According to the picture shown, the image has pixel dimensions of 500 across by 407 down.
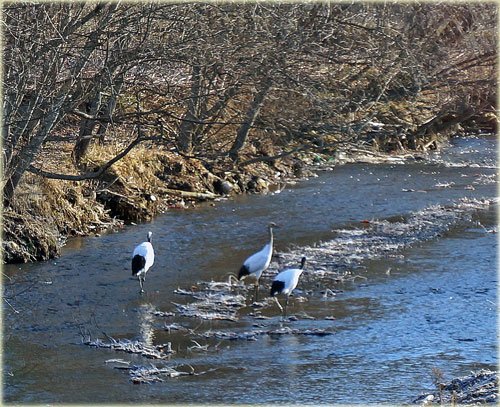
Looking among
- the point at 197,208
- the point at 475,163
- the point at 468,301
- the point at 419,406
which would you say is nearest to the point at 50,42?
the point at 419,406

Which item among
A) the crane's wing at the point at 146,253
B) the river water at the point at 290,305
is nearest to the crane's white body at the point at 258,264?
the river water at the point at 290,305

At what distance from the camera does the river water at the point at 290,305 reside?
7660mm

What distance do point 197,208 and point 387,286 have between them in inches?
203

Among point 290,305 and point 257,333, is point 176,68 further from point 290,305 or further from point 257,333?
point 290,305

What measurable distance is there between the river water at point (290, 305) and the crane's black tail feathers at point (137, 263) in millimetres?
224

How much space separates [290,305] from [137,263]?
191 cm

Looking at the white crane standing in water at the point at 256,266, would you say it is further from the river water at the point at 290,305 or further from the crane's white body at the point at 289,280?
the crane's white body at the point at 289,280

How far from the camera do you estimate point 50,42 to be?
7.20 metres

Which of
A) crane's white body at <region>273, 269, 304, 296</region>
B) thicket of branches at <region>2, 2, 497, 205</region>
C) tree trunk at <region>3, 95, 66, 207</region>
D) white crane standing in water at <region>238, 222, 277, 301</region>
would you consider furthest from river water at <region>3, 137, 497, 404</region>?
thicket of branches at <region>2, 2, 497, 205</region>

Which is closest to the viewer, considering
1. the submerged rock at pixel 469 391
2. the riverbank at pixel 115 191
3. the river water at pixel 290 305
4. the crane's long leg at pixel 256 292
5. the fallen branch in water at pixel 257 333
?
the submerged rock at pixel 469 391

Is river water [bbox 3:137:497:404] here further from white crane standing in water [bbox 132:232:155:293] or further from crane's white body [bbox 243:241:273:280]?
crane's white body [bbox 243:241:273:280]

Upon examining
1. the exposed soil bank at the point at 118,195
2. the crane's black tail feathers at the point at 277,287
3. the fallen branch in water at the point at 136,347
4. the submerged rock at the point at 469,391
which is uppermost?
the exposed soil bank at the point at 118,195

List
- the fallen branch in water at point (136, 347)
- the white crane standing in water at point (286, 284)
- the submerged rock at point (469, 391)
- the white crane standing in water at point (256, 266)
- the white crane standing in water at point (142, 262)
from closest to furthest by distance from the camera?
the submerged rock at point (469, 391) < the fallen branch in water at point (136, 347) < the white crane standing in water at point (286, 284) < the white crane standing in water at point (142, 262) < the white crane standing in water at point (256, 266)

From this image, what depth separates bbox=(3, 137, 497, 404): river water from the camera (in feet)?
25.1
